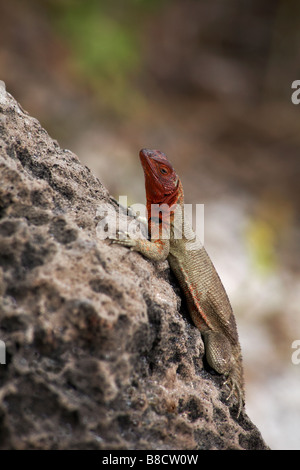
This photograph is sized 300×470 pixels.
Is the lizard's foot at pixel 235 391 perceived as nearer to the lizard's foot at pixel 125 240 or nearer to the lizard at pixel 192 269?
the lizard at pixel 192 269

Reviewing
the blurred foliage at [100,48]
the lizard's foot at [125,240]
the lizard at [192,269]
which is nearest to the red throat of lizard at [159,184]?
the lizard at [192,269]

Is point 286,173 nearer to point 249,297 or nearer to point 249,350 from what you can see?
point 249,297

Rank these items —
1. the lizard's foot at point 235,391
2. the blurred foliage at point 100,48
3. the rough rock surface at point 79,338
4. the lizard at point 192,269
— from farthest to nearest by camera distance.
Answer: the blurred foliage at point 100,48 → the lizard at point 192,269 → the lizard's foot at point 235,391 → the rough rock surface at point 79,338

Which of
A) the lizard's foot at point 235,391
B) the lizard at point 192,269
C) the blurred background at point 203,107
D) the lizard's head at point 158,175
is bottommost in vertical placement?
the lizard's foot at point 235,391

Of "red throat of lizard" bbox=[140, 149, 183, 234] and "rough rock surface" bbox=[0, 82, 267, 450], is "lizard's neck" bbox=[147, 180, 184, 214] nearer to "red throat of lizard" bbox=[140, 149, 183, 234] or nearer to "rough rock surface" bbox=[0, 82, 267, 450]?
"red throat of lizard" bbox=[140, 149, 183, 234]
